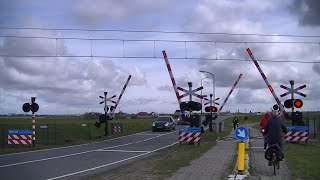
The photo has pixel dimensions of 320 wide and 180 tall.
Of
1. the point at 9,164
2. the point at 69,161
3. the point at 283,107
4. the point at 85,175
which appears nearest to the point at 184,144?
the point at 283,107

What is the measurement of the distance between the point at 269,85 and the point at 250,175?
18065 mm

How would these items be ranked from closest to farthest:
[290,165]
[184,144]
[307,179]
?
[307,179]
[290,165]
[184,144]

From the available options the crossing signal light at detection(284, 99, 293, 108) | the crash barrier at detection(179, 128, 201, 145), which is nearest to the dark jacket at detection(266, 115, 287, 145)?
the crash barrier at detection(179, 128, 201, 145)

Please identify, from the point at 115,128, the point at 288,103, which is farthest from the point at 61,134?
the point at 288,103

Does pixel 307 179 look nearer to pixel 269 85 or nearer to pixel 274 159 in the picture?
pixel 274 159

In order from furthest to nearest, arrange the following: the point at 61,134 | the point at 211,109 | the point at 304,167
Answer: the point at 61,134 < the point at 211,109 < the point at 304,167

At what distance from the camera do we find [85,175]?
13.5 metres

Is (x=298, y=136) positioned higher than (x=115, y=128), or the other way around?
(x=298, y=136)

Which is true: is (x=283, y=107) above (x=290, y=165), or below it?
above

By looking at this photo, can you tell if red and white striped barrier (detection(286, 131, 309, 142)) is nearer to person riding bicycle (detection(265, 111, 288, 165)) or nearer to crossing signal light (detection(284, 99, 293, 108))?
crossing signal light (detection(284, 99, 293, 108))

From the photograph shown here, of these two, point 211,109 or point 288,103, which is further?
point 211,109

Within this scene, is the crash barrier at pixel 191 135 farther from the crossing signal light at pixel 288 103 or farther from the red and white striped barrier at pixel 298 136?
the crossing signal light at pixel 288 103

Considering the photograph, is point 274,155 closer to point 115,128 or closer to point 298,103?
point 298,103

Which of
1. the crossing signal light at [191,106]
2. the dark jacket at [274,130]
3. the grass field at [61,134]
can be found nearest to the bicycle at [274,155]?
the dark jacket at [274,130]
